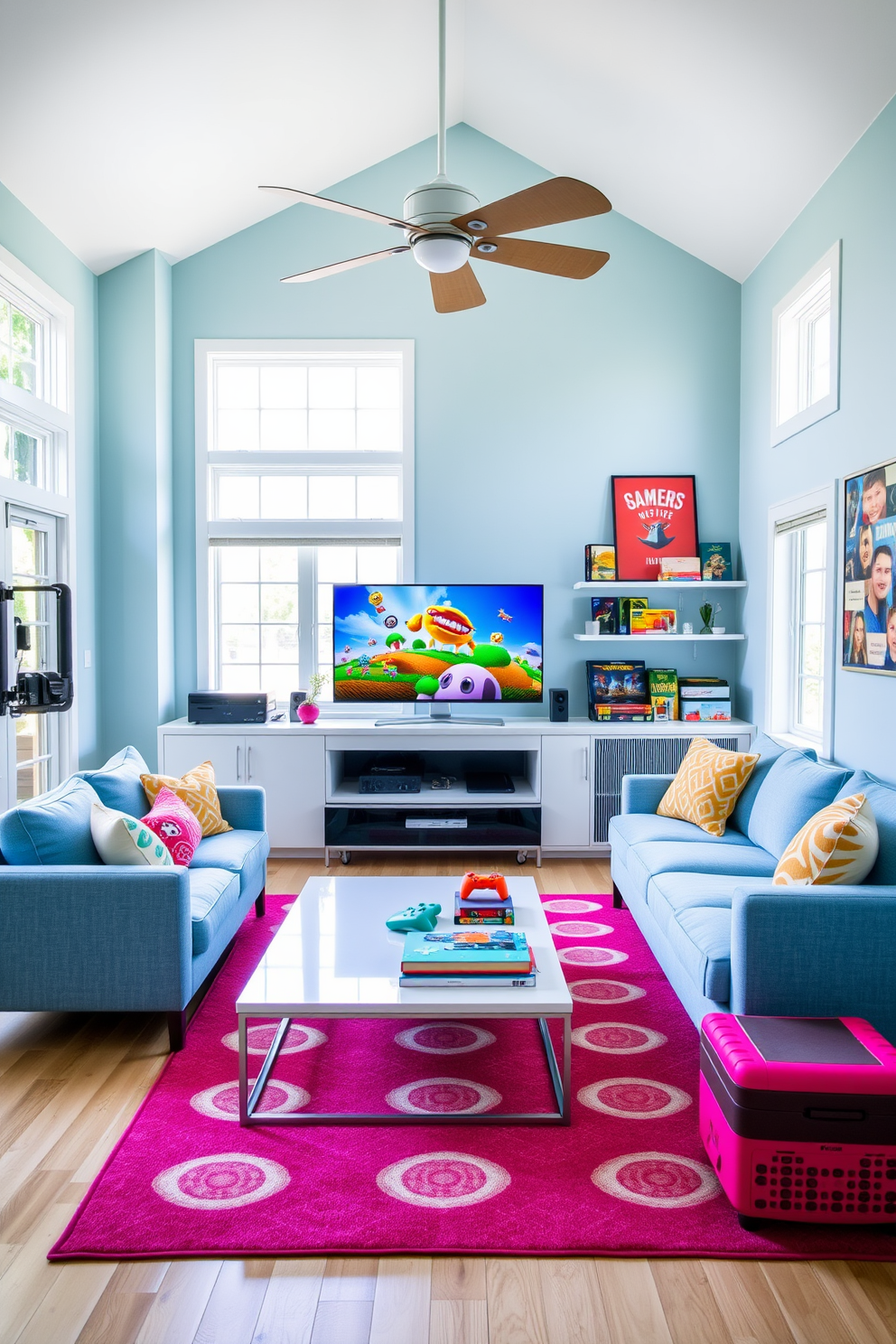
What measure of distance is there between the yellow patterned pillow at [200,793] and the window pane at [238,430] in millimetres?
2278

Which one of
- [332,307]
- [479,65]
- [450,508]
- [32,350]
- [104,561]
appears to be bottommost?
[104,561]

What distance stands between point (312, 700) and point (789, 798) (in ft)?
8.75

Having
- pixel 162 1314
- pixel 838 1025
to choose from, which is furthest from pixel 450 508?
pixel 162 1314

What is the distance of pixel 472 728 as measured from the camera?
4.65 metres

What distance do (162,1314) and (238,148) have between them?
455 centimetres

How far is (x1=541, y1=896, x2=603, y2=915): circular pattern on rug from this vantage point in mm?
3869

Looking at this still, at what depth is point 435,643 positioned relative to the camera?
4816 millimetres

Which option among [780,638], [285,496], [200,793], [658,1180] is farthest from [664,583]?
[658,1180]

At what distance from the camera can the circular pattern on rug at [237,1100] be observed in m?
2.27

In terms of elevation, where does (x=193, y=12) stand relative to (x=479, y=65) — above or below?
below

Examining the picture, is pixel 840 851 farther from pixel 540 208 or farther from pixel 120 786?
pixel 120 786

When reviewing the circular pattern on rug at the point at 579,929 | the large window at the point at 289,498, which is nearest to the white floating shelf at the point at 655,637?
the large window at the point at 289,498

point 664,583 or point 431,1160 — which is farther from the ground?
point 664,583

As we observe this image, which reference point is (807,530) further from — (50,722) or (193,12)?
(50,722)
